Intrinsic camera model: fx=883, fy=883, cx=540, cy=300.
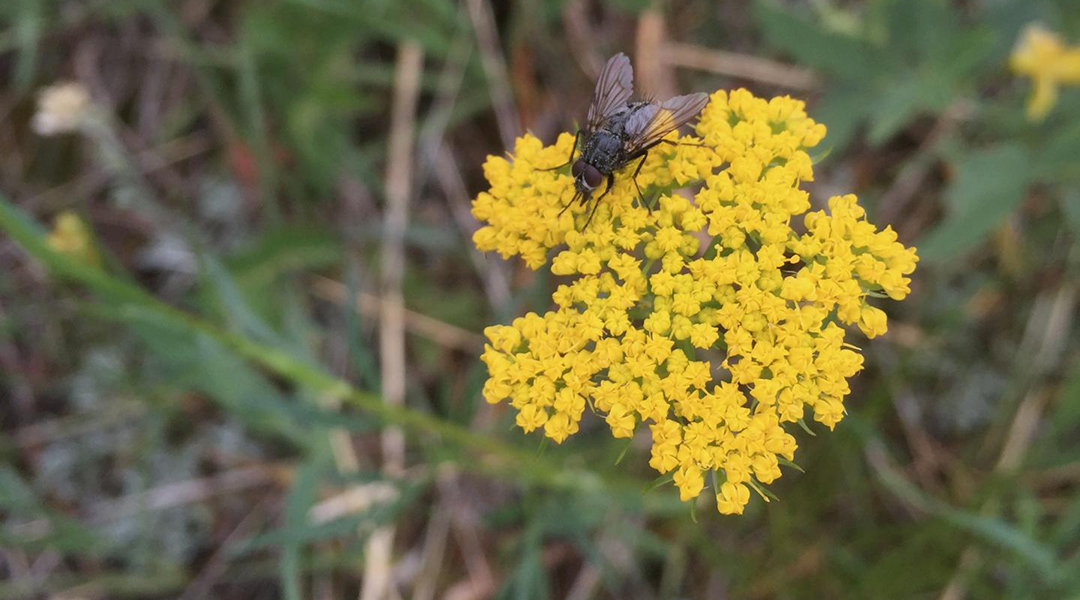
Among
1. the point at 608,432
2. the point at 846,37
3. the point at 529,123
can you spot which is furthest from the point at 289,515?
the point at 846,37

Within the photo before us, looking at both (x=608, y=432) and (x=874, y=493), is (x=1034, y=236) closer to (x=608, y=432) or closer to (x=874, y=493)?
(x=874, y=493)

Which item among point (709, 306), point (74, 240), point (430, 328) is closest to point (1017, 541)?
point (709, 306)

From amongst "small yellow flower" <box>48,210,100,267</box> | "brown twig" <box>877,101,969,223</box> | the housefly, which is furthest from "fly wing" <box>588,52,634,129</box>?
"brown twig" <box>877,101,969,223</box>

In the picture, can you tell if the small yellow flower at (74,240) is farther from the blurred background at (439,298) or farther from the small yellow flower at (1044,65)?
the small yellow flower at (1044,65)

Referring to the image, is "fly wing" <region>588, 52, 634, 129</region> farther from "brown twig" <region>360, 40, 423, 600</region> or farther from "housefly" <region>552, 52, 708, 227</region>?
"brown twig" <region>360, 40, 423, 600</region>

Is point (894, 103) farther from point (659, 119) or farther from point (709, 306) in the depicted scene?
point (709, 306)

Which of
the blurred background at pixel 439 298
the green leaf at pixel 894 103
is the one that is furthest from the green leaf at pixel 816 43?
the green leaf at pixel 894 103
